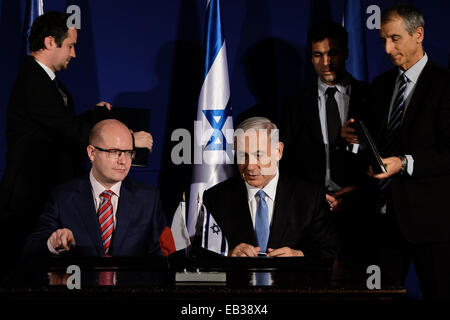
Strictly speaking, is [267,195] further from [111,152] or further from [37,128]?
[37,128]

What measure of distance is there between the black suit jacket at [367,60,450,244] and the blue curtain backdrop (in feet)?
5.46

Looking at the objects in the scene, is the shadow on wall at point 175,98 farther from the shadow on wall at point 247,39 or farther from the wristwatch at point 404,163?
the wristwatch at point 404,163

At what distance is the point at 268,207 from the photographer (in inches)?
144

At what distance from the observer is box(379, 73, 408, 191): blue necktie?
12.7 feet

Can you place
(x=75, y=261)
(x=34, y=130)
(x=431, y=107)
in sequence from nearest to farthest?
1. (x=75, y=261)
2. (x=431, y=107)
3. (x=34, y=130)

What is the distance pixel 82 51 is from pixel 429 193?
2839mm

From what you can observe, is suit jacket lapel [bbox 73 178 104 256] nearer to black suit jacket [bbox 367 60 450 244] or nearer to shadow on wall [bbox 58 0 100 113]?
black suit jacket [bbox 367 60 450 244]

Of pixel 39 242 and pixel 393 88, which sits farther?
pixel 393 88

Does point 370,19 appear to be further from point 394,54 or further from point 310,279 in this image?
point 310,279

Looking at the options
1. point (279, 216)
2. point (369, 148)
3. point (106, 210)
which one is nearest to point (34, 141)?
point (106, 210)

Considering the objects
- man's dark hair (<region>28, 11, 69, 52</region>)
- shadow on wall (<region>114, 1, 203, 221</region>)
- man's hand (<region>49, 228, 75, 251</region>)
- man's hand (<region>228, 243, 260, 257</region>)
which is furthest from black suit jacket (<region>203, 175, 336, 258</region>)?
shadow on wall (<region>114, 1, 203, 221</region>)

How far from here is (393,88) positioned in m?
A: 3.99

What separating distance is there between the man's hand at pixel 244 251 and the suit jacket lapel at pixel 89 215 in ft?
2.26
